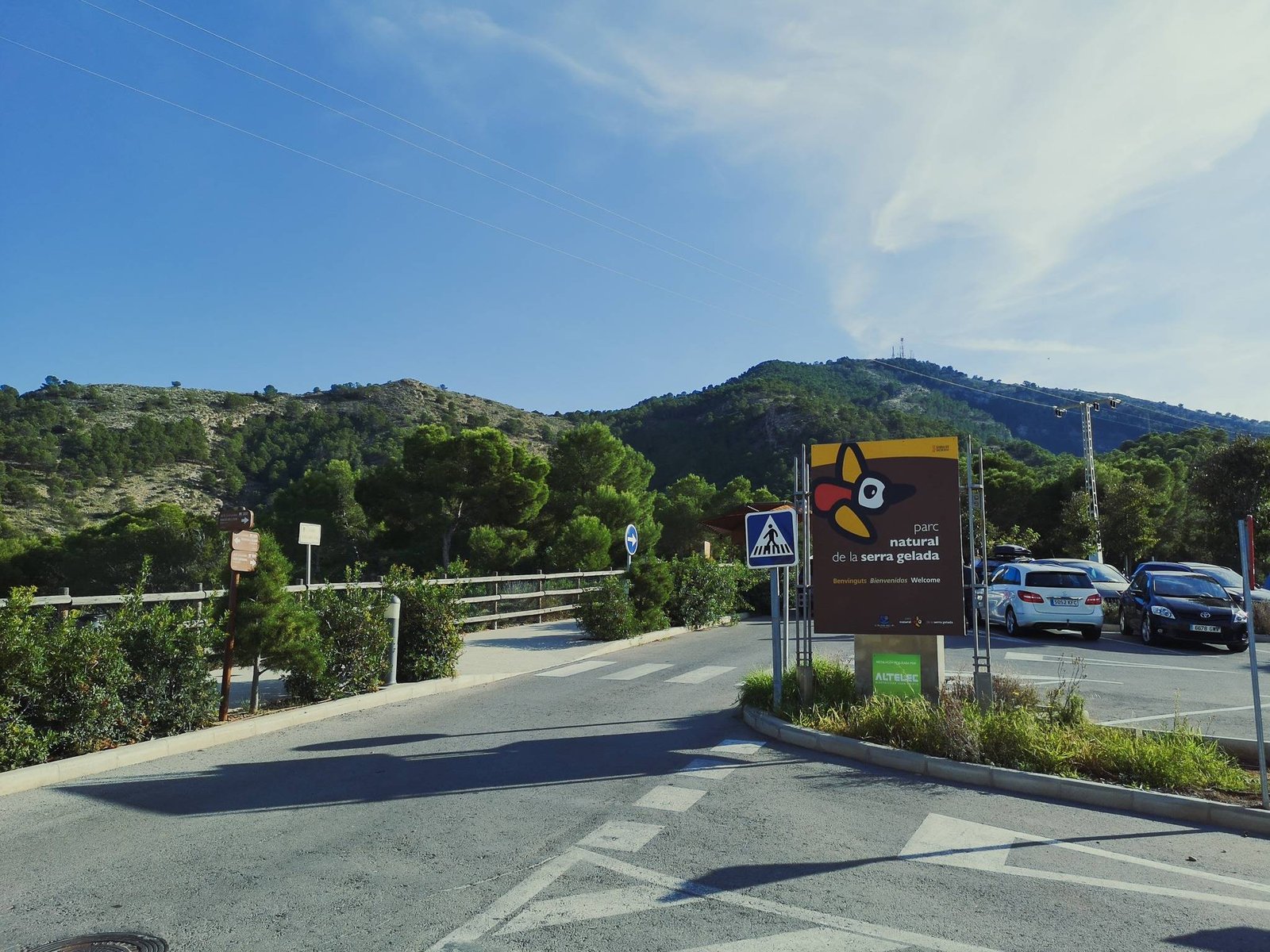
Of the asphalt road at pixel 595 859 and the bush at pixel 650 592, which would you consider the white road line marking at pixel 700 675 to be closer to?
the asphalt road at pixel 595 859

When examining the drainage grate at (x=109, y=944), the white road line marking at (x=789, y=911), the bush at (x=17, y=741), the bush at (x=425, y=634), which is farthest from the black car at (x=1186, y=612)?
the bush at (x=17, y=741)

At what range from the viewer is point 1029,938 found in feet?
13.2

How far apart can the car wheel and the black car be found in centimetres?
245

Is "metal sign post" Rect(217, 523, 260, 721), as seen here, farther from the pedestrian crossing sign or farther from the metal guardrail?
→ the pedestrian crossing sign

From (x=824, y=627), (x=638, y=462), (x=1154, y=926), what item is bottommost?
(x=1154, y=926)

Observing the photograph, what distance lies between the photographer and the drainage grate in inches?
152

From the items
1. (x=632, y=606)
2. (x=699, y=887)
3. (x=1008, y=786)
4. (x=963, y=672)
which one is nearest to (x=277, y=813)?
(x=699, y=887)

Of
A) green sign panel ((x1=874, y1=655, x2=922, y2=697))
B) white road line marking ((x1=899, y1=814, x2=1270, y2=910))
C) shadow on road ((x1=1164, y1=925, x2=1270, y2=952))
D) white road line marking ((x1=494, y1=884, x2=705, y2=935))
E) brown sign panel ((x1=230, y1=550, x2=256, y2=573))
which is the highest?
brown sign panel ((x1=230, y1=550, x2=256, y2=573))

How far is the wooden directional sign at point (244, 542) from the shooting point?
354 inches

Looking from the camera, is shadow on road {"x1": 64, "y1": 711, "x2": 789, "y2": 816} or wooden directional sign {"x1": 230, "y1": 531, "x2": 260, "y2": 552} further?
wooden directional sign {"x1": 230, "y1": 531, "x2": 260, "y2": 552}

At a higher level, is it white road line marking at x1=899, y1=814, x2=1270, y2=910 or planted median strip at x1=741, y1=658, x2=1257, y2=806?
planted median strip at x1=741, y1=658, x2=1257, y2=806

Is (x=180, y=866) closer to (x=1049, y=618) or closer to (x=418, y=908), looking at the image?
(x=418, y=908)

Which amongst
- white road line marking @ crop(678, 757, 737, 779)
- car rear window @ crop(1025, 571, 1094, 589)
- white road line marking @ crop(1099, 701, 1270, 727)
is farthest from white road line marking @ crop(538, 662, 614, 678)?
car rear window @ crop(1025, 571, 1094, 589)

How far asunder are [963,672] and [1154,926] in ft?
29.9
